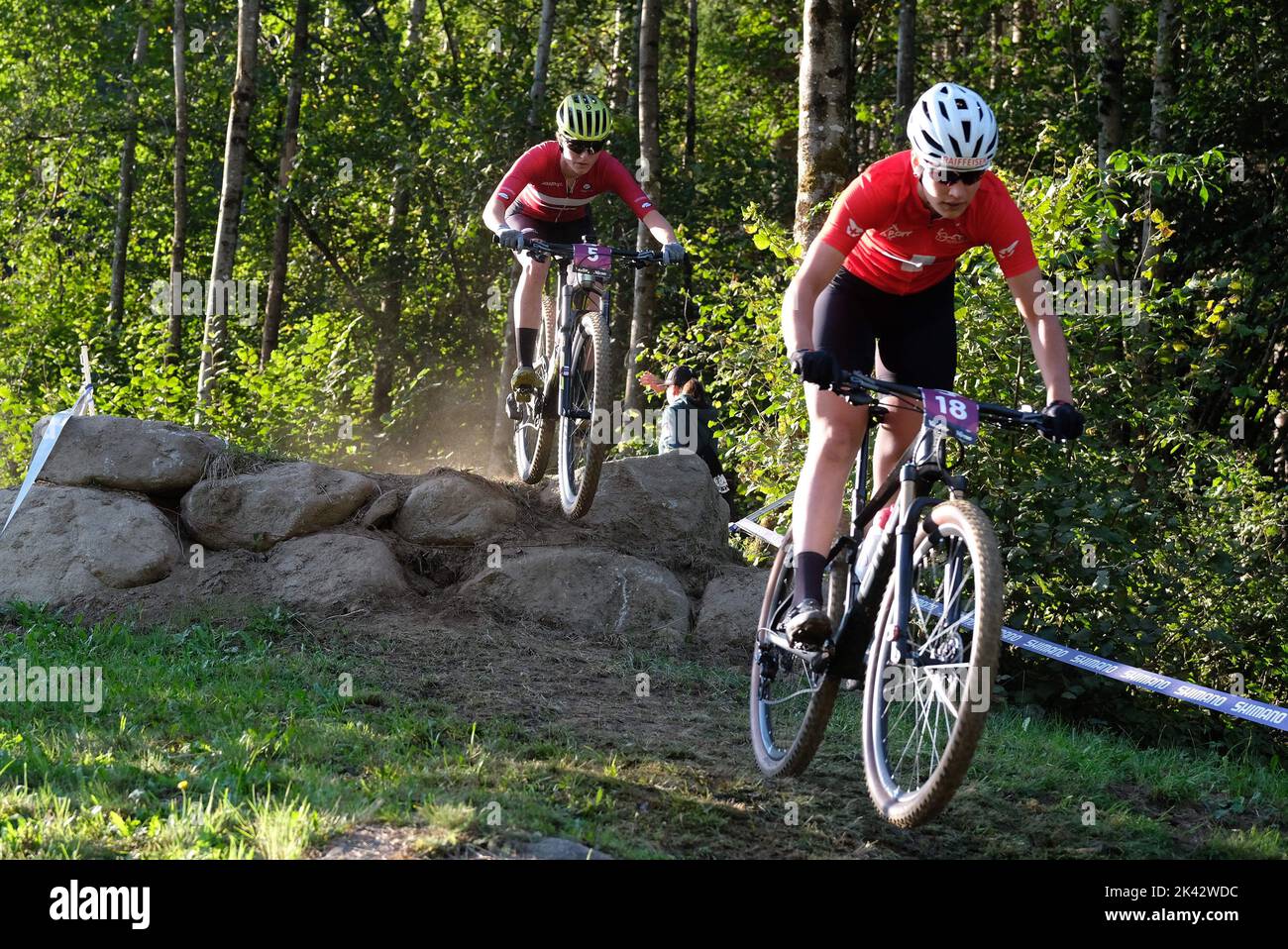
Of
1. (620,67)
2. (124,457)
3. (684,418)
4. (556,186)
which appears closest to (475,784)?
(556,186)

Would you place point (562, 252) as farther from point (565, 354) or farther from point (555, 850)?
point (555, 850)

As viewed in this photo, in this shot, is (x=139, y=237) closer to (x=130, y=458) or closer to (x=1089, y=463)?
(x=130, y=458)

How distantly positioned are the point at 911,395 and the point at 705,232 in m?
11.4

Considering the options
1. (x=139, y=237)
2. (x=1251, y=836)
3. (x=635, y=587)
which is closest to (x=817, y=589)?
(x=1251, y=836)

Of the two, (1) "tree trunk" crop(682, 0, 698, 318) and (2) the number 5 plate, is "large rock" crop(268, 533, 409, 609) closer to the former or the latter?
(2) the number 5 plate

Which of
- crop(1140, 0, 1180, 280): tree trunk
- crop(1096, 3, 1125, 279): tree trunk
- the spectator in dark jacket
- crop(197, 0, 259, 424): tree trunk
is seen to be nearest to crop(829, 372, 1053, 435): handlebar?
the spectator in dark jacket

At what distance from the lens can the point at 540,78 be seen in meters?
17.5

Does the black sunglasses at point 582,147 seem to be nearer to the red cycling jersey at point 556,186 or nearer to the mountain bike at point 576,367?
the red cycling jersey at point 556,186

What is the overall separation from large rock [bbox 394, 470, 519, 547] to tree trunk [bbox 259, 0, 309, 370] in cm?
1142

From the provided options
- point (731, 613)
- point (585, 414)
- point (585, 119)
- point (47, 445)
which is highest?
point (585, 119)

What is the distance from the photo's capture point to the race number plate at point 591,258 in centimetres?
732

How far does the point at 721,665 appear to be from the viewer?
7266 millimetres

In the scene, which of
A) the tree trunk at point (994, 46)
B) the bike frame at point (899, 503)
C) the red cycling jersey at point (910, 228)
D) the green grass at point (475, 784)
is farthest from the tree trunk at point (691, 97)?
the bike frame at point (899, 503)
